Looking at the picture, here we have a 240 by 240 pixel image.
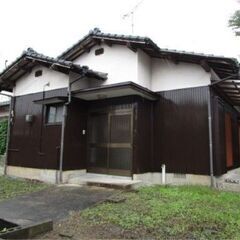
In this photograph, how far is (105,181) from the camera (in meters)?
8.87

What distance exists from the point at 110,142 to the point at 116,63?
2793 millimetres

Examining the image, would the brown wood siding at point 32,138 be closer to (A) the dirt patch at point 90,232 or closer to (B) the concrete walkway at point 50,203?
(B) the concrete walkway at point 50,203

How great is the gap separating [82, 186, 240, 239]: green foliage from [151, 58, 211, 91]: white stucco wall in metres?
3.57

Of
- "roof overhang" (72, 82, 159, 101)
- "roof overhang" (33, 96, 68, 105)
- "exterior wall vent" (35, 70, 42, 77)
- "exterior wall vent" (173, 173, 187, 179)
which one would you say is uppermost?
"exterior wall vent" (35, 70, 42, 77)

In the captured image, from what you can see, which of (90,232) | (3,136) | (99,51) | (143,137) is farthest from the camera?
(3,136)

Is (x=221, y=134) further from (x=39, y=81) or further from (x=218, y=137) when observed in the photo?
(x=39, y=81)

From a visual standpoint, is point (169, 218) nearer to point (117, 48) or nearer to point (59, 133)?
point (59, 133)

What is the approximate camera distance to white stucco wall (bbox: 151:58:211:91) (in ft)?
30.3

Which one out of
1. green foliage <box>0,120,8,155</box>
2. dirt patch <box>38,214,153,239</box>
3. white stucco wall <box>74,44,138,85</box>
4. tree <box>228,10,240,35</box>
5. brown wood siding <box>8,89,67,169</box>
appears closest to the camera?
dirt patch <box>38,214,153,239</box>

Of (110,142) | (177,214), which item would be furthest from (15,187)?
(177,214)

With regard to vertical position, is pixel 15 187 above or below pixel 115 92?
below

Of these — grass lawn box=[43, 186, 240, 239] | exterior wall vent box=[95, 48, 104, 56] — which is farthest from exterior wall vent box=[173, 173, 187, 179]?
exterior wall vent box=[95, 48, 104, 56]

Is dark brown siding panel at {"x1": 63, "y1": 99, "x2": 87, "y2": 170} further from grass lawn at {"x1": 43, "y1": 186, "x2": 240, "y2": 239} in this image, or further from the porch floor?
grass lawn at {"x1": 43, "y1": 186, "x2": 240, "y2": 239}

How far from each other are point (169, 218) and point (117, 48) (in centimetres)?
665
